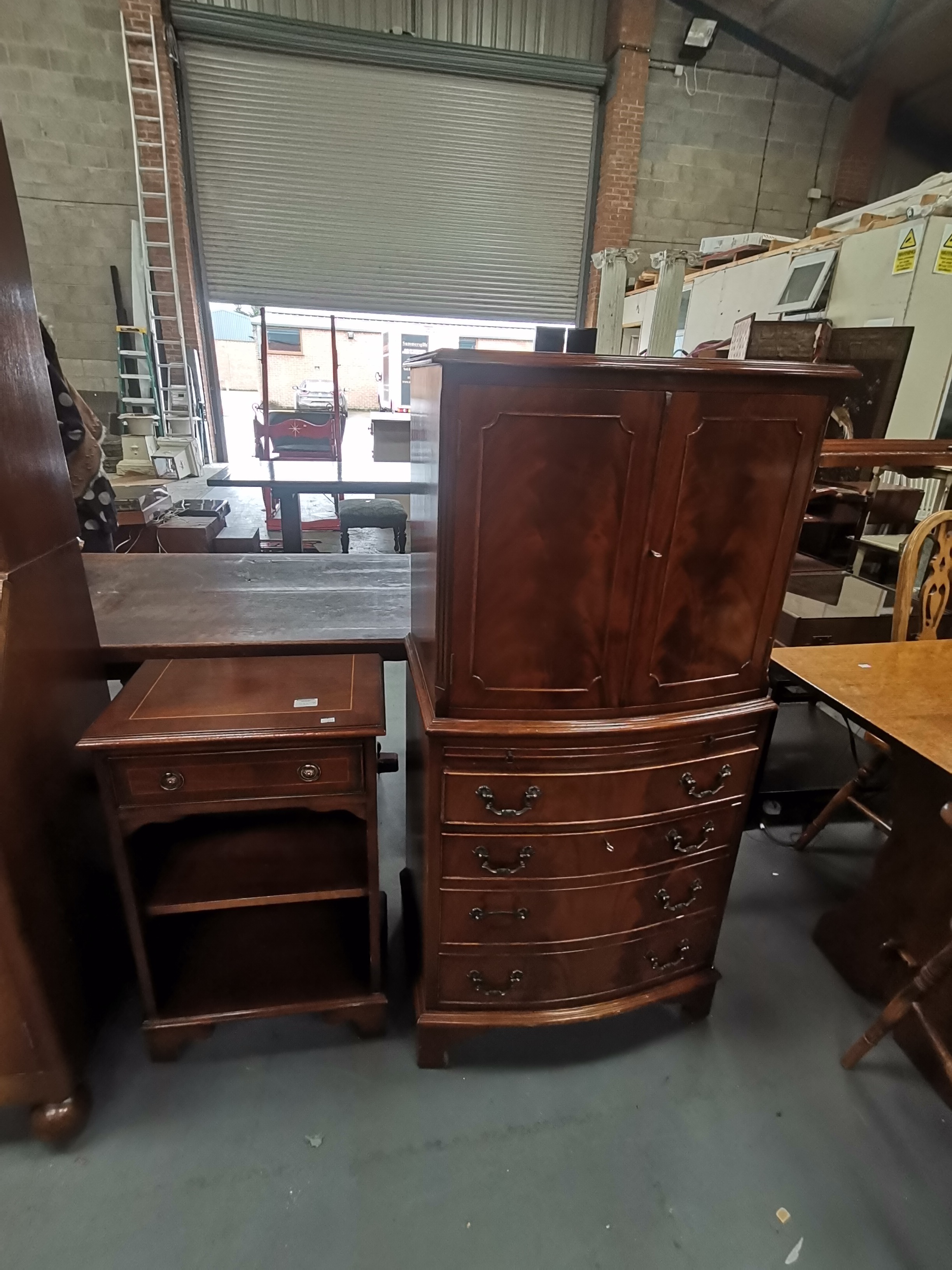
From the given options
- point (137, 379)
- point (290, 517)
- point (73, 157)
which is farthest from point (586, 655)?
point (73, 157)

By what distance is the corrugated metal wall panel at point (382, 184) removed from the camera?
17.9 ft

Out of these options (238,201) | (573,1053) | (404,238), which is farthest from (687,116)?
(573,1053)

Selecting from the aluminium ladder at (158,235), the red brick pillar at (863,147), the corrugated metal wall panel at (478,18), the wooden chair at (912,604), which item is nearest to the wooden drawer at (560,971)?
the wooden chair at (912,604)

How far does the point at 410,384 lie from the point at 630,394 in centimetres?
57

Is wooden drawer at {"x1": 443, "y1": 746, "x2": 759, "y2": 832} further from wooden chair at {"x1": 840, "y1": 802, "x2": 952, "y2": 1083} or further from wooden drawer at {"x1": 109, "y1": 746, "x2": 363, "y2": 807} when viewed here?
wooden chair at {"x1": 840, "y1": 802, "x2": 952, "y2": 1083}

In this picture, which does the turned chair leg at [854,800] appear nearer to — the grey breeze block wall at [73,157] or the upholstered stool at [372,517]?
the upholstered stool at [372,517]

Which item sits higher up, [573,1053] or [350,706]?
[350,706]

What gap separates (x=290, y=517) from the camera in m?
3.53

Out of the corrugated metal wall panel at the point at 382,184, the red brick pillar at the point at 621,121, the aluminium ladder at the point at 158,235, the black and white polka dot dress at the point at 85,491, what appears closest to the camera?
the black and white polka dot dress at the point at 85,491

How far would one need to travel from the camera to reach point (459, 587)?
115cm

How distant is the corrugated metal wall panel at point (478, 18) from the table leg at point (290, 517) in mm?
4563

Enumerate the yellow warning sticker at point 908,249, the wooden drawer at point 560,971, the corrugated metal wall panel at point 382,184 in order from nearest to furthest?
the wooden drawer at point 560,971
the yellow warning sticker at point 908,249
the corrugated metal wall panel at point 382,184

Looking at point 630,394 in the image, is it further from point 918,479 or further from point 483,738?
point 918,479

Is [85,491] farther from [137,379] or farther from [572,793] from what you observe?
[137,379]
